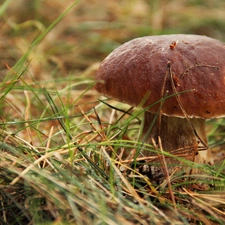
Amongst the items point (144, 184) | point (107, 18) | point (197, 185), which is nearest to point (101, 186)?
point (144, 184)

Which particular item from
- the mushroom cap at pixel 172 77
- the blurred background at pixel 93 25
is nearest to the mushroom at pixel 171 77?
the mushroom cap at pixel 172 77

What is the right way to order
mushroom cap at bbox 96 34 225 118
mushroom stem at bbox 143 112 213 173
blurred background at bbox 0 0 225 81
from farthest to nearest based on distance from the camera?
blurred background at bbox 0 0 225 81 < mushroom stem at bbox 143 112 213 173 < mushroom cap at bbox 96 34 225 118

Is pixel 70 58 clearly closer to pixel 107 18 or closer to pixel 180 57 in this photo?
pixel 107 18

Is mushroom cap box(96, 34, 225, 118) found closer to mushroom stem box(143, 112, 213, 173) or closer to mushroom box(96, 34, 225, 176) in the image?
mushroom box(96, 34, 225, 176)

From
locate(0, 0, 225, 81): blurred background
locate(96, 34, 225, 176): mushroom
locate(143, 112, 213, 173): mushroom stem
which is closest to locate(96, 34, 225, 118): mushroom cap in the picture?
locate(96, 34, 225, 176): mushroom

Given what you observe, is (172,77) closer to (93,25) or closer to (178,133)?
(178,133)

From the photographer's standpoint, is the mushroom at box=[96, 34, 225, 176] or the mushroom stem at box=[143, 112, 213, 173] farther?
the mushroom stem at box=[143, 112, 213, 173]

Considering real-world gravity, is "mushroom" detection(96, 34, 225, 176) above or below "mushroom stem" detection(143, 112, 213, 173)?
above

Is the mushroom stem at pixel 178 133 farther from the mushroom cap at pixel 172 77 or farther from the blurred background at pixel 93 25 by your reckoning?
the blurred background at pixel 93 25
